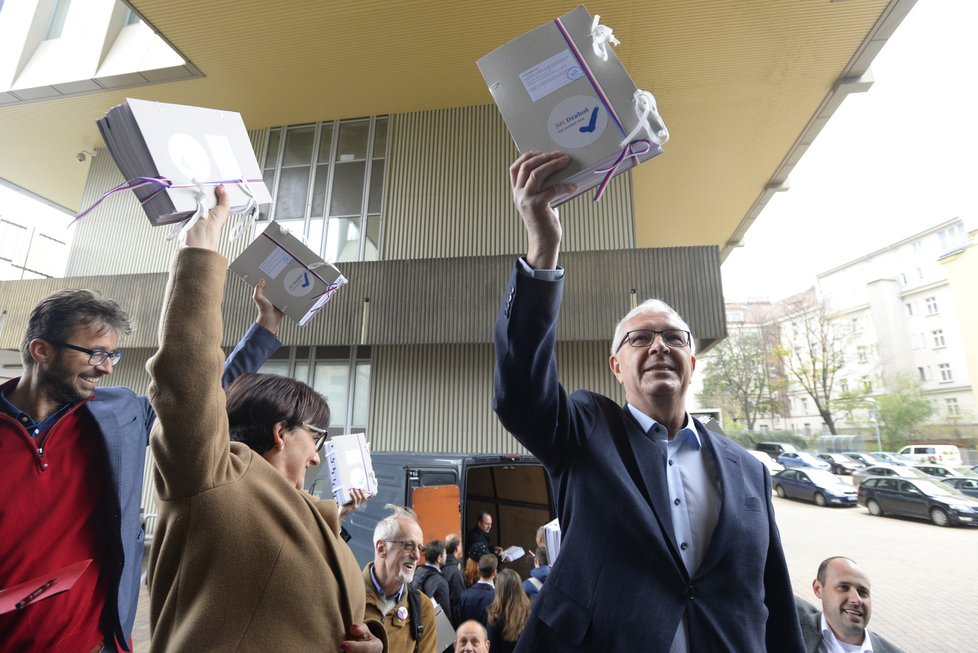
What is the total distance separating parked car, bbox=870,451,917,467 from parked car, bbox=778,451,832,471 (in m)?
1.63

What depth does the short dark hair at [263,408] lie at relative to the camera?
139 centimetres

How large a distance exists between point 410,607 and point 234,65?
443 inches

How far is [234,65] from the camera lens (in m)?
10.2

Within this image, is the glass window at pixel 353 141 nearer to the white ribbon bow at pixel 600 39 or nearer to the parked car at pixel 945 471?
the white ribbon bow at pixel 600 39

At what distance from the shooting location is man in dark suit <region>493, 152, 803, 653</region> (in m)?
1.21

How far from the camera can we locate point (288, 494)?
1.20 meters

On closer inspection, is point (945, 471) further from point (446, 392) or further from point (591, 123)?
point (591, 123)

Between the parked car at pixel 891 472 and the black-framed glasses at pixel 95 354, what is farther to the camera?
the parked car at pixel 891 472


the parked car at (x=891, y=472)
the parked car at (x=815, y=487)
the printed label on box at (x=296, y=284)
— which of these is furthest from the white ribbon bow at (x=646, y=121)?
the parked car at (x=815, y=487)

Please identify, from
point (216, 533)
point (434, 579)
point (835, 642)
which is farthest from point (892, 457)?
point (216, 533)

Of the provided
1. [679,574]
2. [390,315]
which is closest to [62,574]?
[679,574]

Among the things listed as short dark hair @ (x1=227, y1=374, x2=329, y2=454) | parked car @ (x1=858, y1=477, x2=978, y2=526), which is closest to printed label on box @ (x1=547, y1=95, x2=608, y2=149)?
short dark hair @ (x1=227, y1=374, x2=329, y2=454)

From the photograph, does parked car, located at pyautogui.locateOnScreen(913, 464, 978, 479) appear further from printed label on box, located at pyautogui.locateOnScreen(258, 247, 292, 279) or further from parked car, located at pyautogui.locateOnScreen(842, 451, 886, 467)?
printed label on box, located at pyautogui.locateOnScreen(258, 247, 292, 279)

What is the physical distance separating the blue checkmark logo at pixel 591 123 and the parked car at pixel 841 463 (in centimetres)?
2046
